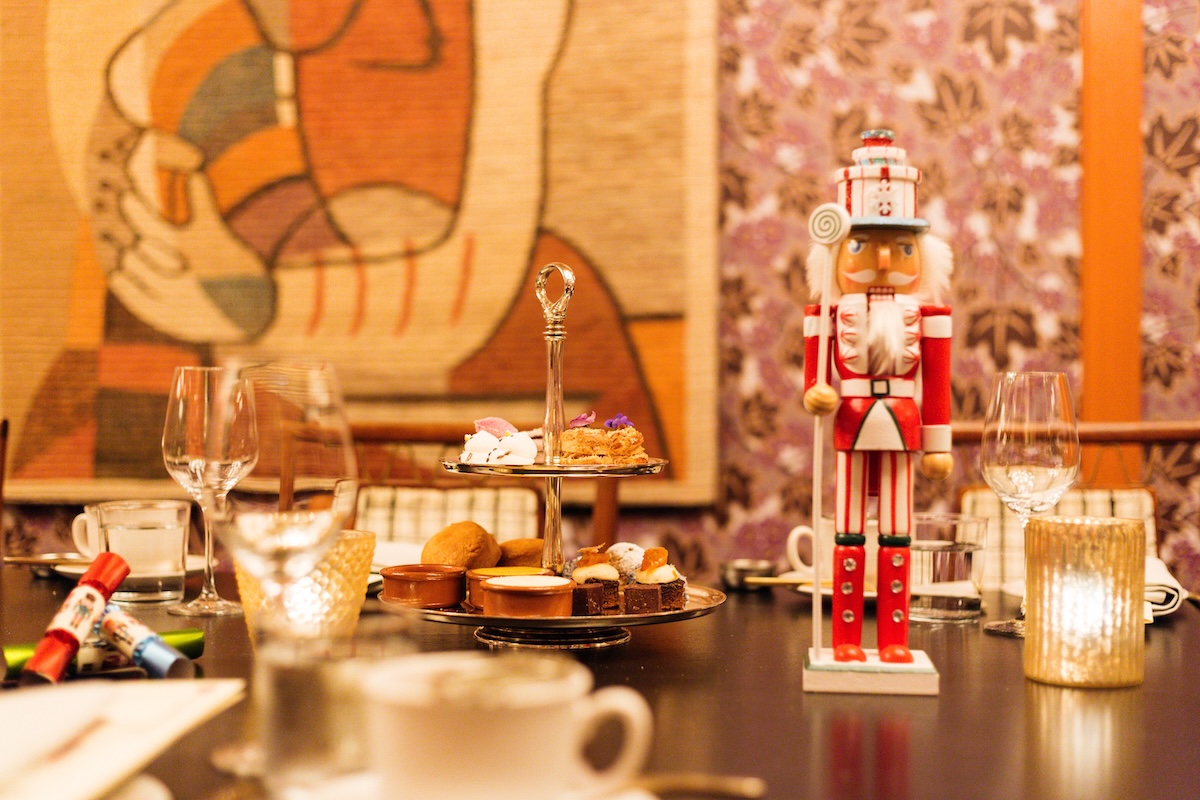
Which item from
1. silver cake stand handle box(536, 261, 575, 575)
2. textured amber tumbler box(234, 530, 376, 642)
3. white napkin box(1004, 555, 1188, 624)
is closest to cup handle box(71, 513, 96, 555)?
textured amber tumbler box(234, 530, 376, 642)

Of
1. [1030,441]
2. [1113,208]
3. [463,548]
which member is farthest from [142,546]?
[1113,208]

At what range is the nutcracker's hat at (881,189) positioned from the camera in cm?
93

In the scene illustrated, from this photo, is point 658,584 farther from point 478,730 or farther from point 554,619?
point 478,730

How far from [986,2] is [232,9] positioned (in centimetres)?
166

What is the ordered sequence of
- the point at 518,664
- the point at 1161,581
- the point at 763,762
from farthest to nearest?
the point at 1161,581, the point at 763,762, the point at 518,664

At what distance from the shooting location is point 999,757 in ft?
2.27

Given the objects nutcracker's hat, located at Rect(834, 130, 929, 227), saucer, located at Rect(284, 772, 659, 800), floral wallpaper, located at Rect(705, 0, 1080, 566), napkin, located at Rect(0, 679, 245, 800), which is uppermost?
floral wallpaper, located at Rect(705, 0, 1080, 566)

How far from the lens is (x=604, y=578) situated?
984 mm

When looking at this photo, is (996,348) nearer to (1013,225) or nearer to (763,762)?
(1013,225)

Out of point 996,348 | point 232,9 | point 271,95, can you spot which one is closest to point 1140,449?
point 996,348

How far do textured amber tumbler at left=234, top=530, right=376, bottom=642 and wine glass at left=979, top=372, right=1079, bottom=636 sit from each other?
2.13 ft

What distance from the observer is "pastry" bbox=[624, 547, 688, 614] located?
985 millimetres

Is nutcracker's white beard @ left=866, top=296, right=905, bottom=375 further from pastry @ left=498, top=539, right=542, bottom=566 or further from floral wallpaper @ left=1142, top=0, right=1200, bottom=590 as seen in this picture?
floral wallpaper @ left=1142, top=0, right=1200, bottom=590

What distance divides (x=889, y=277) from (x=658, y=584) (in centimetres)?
34
